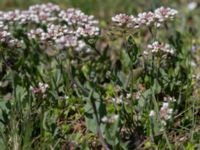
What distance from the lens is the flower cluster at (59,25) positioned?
2.67 metres

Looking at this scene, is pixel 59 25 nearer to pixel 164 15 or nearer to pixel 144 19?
pixel 144 19

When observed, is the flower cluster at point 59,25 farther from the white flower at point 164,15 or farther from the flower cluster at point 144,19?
the white flower at point 164,15

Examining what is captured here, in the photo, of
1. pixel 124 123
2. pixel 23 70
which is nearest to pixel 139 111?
pixel 124 123

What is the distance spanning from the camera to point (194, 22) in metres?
4.94

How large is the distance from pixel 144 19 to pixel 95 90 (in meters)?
0.46

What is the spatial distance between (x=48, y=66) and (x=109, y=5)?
5.87 feet

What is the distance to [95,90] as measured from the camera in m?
3.00

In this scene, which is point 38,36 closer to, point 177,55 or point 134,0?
point 177,55

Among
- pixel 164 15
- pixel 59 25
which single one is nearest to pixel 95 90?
pixel 59 25

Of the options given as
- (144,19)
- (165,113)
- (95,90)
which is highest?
(144,19)

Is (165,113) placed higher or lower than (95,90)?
lower

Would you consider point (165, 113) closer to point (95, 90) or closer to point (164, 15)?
point (95, 90)

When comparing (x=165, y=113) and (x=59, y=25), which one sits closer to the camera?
(x=165, y=113)

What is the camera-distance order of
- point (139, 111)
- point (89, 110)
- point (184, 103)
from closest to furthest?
point (89, 110) < point (139, 111) < point (184, 103)
